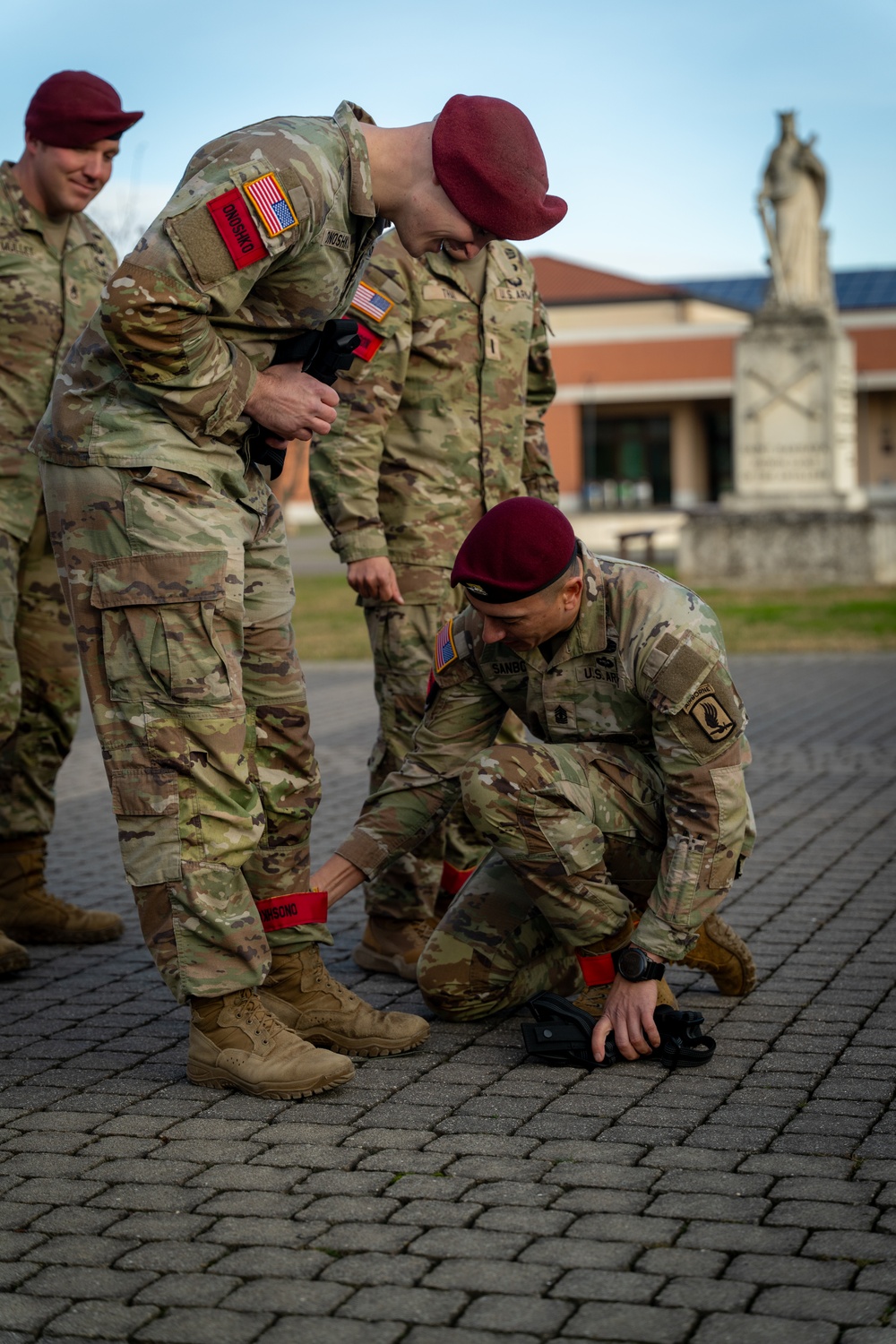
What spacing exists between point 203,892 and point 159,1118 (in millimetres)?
477

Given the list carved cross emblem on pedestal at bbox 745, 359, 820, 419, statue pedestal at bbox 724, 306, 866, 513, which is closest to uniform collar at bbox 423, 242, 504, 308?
statue pedestal at bbox 724, 306, 866, 513

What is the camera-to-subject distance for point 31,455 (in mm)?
4699

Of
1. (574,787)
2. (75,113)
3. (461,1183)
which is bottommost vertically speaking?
(461,1183)

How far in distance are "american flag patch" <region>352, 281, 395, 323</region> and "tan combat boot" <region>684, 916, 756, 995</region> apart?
1.89 meters

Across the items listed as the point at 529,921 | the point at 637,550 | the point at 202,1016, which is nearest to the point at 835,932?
the point at 529,921

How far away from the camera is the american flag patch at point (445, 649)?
13.1ft

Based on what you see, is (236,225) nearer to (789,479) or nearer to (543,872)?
(543,872)

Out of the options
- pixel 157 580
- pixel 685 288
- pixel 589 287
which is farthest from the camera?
pixel 685 288

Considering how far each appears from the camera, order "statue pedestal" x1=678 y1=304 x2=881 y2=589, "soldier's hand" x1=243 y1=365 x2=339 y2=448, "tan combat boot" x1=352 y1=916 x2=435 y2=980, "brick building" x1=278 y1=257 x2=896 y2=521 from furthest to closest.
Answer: "brick building" x1=278 y1=257 x2=896 y2=521 < "statue pedestal" x1=678 y1=304 x2=881 y2=589 < "tan combat boot" x1=352 y1=916 x2=435 y2=980 < "soldier's hand" x1=243 y1=365 x2=339 y2=448

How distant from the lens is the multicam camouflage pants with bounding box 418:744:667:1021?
3793 mm

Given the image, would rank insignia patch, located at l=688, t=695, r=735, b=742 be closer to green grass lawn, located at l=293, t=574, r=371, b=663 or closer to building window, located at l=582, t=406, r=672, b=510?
green grass lawn, located at l=293, t=574, r=371, b=663

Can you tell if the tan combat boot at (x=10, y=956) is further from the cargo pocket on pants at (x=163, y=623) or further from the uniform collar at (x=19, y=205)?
the uniform collar at (x=19, y=205)

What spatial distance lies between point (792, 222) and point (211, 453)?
711 inches

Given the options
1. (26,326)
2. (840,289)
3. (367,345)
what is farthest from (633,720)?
(840,289)
